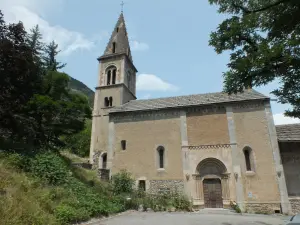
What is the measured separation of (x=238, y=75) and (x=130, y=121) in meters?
14.6

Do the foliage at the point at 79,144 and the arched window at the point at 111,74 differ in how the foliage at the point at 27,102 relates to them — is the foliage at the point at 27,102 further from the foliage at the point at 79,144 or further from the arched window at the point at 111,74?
the foliage at the point at 79,144

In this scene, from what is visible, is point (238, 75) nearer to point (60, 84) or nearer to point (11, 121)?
point (11, 121)

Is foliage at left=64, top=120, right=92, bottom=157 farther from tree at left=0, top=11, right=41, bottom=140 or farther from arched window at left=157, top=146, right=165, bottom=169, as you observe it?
tree at left=0, top=11, right=41, bottom=140

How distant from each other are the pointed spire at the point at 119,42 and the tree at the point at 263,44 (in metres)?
18.7

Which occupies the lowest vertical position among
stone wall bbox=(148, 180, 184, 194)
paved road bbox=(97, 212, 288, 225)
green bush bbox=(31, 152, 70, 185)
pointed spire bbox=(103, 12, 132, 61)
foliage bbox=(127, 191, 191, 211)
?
paved road bbox=(97, 212, 288, 225)

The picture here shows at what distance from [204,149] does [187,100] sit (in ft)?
17.6

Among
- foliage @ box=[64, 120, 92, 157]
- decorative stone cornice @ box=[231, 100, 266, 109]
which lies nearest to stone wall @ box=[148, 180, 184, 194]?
decorative stone cornice @ box=[231, 100, 266, 109]

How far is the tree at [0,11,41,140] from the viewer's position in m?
13.2

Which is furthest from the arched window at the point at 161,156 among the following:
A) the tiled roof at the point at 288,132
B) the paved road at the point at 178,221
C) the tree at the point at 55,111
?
the tiled roof at the point at 288,132

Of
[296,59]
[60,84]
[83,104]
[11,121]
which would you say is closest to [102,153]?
[83,104]

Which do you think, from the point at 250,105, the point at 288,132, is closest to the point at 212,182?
the point at 250,105

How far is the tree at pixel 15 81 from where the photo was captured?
13.2m

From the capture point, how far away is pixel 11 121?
13.3 m

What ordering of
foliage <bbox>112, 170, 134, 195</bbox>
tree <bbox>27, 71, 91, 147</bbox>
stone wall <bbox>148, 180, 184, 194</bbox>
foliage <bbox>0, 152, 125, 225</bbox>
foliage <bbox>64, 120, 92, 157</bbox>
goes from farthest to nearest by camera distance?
foliage <bbox>64, 120, 92, 157</bbox>, stone wall <bbox>148, 180, 184, 194</bbox>, foliage <bbox>112, 170, 134, 195</bbox>, tree <bbox>27, 71, 91, 147</bbox>, foliage <bbox>0, 152, 125, 225</bbox>
